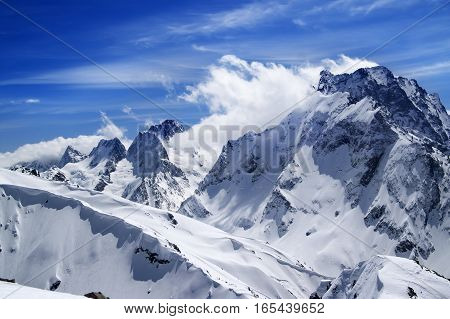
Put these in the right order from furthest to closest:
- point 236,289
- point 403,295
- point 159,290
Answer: point 159,290 < point 236,289 < point 403,295

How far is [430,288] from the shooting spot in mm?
92688

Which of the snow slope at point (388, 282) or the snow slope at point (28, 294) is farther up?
the snow slope at point (28, 294)

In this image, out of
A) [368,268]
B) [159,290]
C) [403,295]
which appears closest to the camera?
[403,295]

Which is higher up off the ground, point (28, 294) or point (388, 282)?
point (28, 294)

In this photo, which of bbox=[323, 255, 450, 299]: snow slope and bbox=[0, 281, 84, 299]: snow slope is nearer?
bbox=[0, 281, 84, 299]: snow slope

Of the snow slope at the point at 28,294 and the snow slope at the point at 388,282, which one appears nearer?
the snow slope at the point at 28,294

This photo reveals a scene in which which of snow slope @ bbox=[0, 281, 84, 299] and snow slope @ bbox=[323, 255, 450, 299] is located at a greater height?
snow slope @ bbox=[0, 281, 84, 299]

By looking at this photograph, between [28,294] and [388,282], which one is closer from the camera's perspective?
[28,294]
